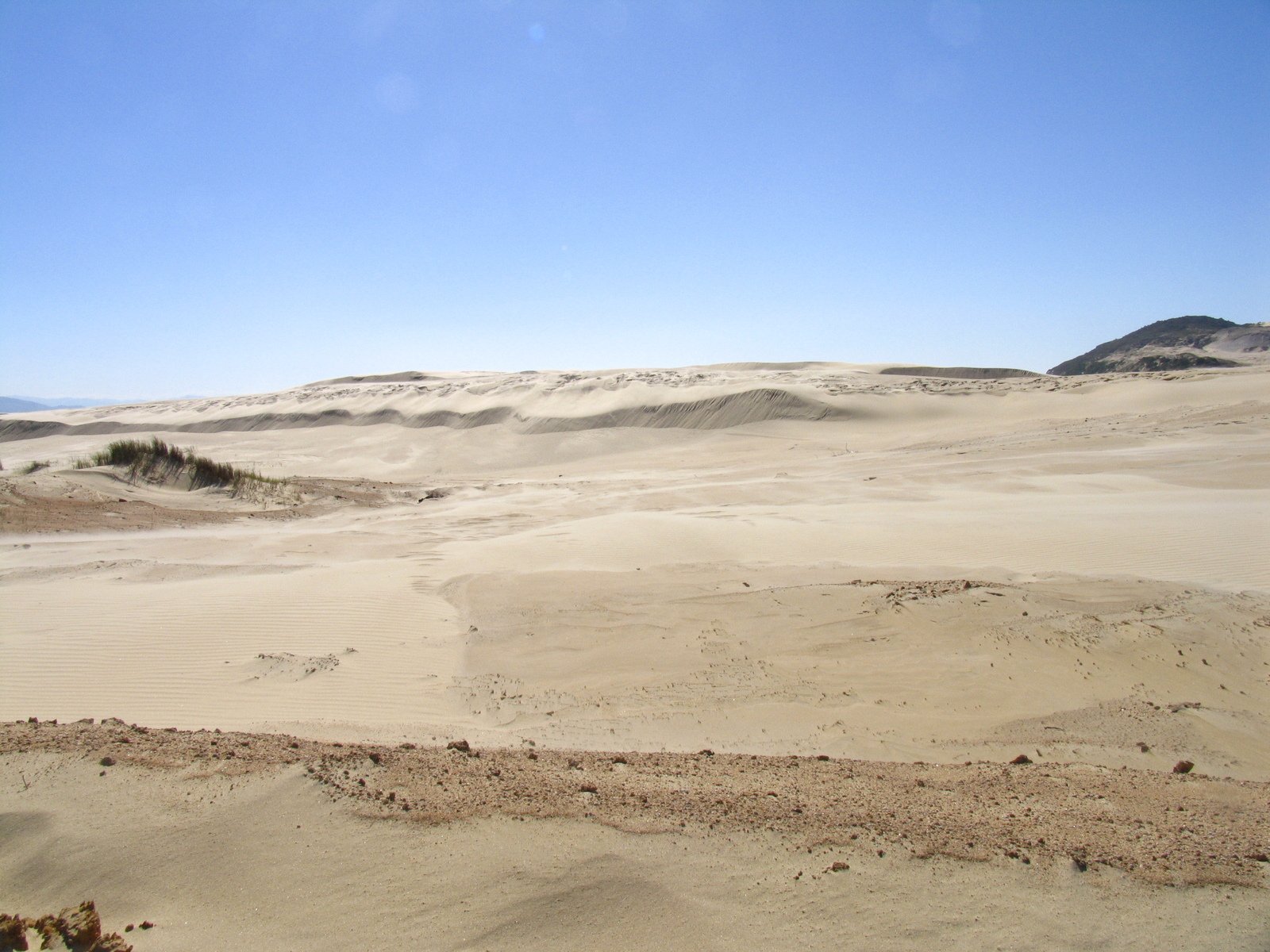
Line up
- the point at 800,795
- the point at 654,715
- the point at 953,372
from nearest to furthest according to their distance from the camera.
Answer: the point at 800,795, the point at 654,715, the point at 953,372

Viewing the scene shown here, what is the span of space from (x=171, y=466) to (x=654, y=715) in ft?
47.6

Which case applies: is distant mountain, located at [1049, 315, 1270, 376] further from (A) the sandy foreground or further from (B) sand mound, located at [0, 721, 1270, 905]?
(B) sand mound, located at [0, 721, 1270, 905]

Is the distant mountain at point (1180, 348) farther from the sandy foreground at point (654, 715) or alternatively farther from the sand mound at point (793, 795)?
the sand mound at point (793, 795)

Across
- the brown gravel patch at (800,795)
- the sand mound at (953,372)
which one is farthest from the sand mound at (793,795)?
the sand mound at (953,372)

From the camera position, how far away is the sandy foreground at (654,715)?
2443mm

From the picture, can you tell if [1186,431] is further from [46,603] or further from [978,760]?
[46,603]

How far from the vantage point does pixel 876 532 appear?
9.83 meters

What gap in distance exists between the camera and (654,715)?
488 centimetres

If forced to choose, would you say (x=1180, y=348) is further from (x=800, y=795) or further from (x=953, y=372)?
(x=800, y=795)

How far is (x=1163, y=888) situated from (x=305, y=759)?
11.4 ft

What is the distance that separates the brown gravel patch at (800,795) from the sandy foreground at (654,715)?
0.02 meters

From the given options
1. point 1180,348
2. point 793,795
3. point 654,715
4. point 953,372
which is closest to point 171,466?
point 654,715

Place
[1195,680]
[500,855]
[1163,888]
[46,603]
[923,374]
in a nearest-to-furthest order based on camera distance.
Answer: [1163,888]
[500,855]
[1195,680]
[46,603]
[923,374]

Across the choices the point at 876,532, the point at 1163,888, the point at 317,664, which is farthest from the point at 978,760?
the point at 876,532
